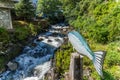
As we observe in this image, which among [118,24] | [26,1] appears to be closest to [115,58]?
[118,24]

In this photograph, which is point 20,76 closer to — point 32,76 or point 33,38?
point 32,76

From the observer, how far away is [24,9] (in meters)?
24.1

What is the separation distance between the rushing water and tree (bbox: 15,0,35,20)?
307cm

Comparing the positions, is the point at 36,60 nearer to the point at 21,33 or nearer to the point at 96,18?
the point at 21,33

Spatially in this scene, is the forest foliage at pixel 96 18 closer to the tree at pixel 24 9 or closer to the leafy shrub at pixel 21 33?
the tree at pixel 24 9

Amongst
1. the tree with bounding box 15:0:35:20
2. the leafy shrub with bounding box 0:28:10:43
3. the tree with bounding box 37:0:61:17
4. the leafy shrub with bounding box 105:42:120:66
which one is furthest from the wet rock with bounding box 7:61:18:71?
the tree with bounding box 37:0:61:17

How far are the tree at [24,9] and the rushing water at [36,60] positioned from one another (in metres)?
3.07

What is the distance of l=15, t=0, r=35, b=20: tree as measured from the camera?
23875 mm

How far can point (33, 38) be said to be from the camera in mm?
21281

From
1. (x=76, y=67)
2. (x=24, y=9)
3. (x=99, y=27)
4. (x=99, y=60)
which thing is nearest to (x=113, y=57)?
(x=99, y=27)

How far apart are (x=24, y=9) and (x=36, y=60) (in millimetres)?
7889

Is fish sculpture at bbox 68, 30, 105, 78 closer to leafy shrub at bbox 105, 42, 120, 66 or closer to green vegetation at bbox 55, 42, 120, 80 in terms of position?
green vegetation at bbox 55, 42, 120, 80

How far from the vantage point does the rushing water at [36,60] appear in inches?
603

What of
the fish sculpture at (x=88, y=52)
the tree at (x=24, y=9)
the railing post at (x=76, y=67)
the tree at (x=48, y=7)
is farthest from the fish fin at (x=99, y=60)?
the tree at (x=48, y=7)
